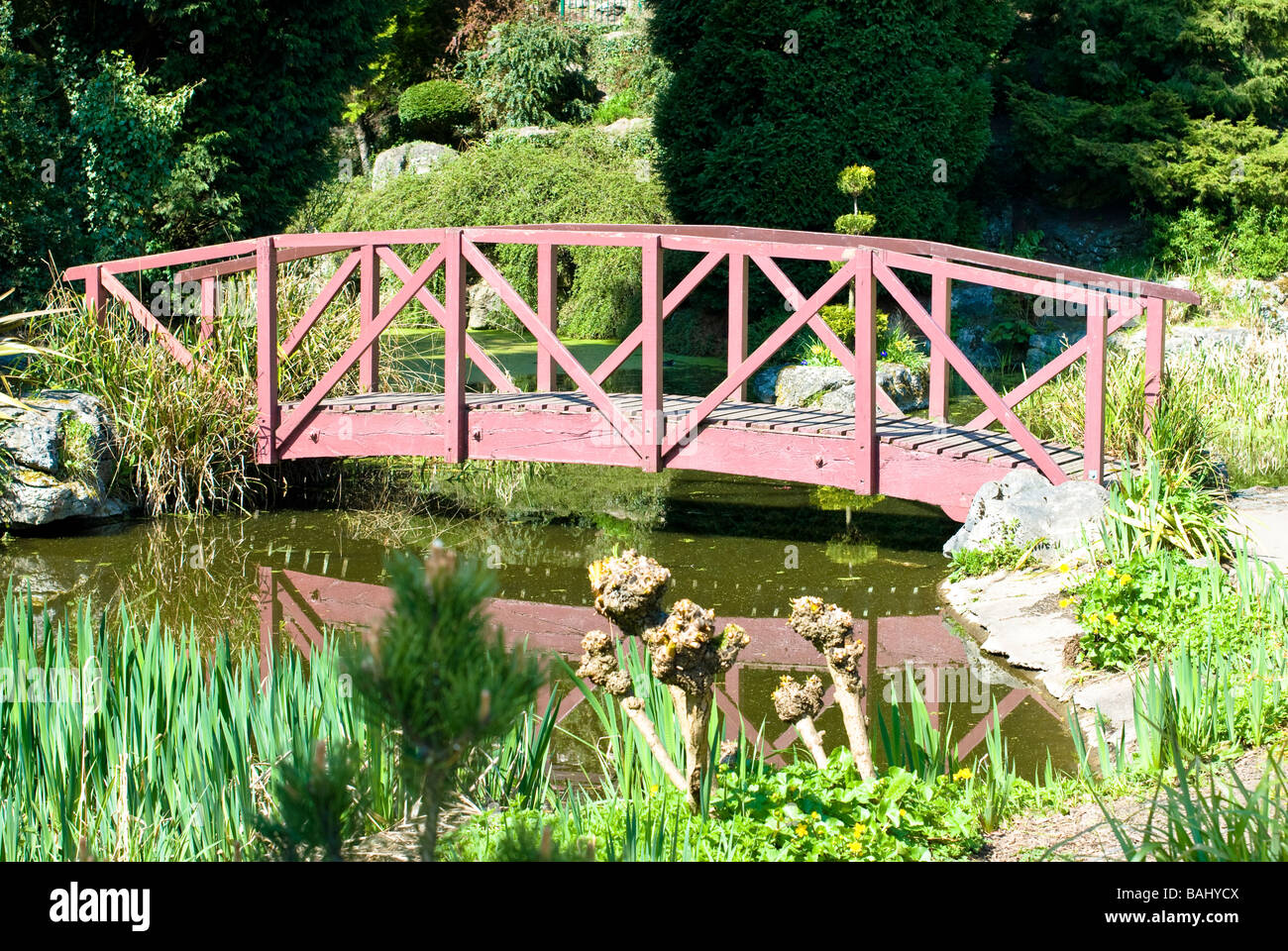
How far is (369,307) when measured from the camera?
30.5 ft

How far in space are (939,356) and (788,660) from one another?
9.05 feet

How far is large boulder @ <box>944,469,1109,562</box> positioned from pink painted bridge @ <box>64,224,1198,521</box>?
0.22 m

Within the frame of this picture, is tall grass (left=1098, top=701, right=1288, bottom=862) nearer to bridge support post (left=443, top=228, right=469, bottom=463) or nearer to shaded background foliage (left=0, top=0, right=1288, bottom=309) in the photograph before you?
bridge support post (left=443, top=228, right=469, bottom=463)

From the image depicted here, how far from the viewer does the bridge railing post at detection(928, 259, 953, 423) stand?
8.20m

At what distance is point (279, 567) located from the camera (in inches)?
302

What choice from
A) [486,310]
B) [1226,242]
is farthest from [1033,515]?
[486,310]

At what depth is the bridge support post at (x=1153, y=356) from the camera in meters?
7.27

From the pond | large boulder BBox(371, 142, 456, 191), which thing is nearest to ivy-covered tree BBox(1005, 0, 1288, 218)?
large boulder BBox(371, 142, 456, 191)

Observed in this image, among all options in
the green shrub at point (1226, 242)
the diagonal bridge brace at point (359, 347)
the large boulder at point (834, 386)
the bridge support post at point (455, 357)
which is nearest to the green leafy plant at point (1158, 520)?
A: the bridge support post at point (455, 357)

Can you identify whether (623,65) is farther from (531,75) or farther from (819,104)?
(819,104)
